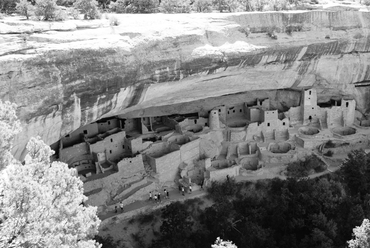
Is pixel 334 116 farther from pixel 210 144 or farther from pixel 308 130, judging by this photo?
pixel 210 144

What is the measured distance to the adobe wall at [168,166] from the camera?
531 inches

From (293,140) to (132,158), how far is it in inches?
253

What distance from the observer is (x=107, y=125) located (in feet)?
48.9

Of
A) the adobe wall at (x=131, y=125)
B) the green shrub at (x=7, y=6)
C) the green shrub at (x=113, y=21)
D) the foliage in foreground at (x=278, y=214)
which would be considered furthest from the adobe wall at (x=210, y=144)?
the green shrub at (x=7, y=6)

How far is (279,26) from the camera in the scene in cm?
1341

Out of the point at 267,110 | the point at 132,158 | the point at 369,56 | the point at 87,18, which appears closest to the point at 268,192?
the point at 267,110

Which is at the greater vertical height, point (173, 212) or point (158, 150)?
point (158, 150)

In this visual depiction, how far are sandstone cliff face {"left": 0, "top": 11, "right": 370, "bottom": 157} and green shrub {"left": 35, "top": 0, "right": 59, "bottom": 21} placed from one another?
60 cm

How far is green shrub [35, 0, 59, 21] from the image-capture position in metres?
10.3

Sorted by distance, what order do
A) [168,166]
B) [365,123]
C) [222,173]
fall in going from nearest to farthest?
1. [168,166]
2. [222,173]
3. [365,123]

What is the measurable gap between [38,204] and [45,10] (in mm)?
6525

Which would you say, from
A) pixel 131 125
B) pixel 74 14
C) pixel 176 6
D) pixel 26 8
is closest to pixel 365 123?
pixel 176 6

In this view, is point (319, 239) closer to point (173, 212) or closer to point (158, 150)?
point (173, 212)

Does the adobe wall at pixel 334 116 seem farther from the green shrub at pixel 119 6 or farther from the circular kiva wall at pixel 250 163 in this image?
the green shrub at pixel 119 6
